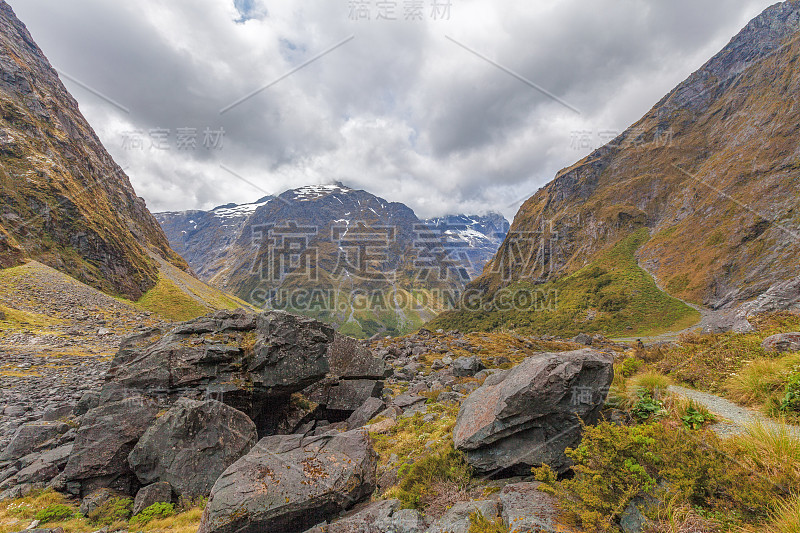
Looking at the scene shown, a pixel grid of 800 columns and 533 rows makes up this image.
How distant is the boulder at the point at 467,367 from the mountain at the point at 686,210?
285 ft

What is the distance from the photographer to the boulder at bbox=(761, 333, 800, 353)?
10.3 m

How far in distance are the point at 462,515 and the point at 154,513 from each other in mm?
11165

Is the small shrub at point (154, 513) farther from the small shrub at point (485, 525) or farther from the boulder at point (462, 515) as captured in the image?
the small shrub at point (485, 525)

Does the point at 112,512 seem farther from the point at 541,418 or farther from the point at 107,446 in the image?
the point at 541,418

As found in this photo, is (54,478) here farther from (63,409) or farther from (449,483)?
(449,483)

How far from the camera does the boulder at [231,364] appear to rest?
15609mm

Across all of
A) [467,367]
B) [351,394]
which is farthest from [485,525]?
[467,367]

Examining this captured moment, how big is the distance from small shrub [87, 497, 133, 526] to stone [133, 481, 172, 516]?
28 cm

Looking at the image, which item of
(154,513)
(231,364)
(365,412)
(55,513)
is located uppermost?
(231,364)

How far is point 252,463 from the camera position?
8914 mm

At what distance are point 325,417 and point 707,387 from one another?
60.8 feet

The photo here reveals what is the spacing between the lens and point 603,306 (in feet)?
346

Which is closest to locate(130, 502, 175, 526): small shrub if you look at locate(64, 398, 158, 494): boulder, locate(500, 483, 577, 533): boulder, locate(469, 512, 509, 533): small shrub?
locate(64, 398, 158, 494): boulder

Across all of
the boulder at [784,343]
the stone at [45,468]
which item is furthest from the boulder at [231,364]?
the boulder at [784,343]
